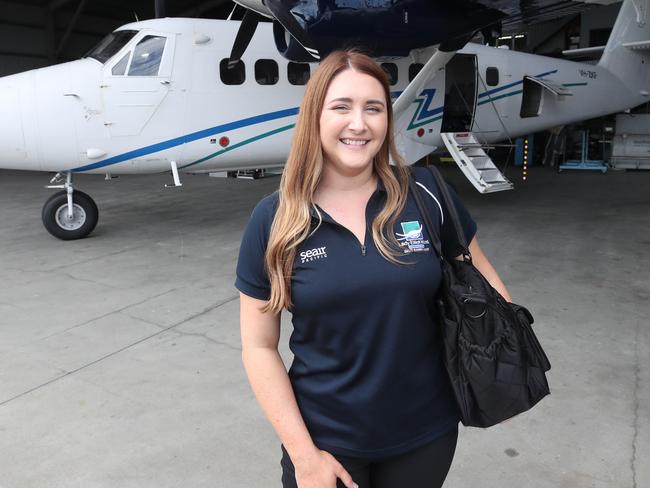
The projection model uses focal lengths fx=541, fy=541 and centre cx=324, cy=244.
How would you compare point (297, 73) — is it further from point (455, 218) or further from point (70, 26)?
point (70, 26)

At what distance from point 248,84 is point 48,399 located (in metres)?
5.53

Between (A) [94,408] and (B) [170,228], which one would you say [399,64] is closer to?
(B) [170,228]

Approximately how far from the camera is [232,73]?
7.71m

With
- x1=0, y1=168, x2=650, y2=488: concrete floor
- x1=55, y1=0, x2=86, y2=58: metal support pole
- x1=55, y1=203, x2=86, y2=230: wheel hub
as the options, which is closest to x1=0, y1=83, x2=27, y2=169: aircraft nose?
x1=55, y1=203, x2=86, y2=230: wheel hub

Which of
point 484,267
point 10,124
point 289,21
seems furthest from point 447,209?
→ point 10,124

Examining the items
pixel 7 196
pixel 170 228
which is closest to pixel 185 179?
pixel 7 196

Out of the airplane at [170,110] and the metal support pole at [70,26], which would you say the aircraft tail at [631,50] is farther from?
the metal support pole at [70,26]

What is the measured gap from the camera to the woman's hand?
1387 millimetres

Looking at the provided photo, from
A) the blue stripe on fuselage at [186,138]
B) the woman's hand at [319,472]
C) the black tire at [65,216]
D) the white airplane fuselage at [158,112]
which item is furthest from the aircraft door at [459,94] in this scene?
the woman's hand at [319,472]

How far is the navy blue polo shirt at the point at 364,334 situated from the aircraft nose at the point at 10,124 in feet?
21.7

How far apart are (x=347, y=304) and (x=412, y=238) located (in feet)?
0.83

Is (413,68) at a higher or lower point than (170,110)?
higher

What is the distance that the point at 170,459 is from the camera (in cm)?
281

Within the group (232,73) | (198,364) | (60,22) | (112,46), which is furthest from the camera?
(60,22)
